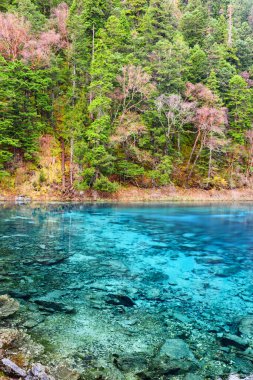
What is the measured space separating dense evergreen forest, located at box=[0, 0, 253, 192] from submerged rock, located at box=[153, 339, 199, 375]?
23528 millimetres

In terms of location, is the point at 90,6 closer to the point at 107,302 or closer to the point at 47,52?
the point at 47,52

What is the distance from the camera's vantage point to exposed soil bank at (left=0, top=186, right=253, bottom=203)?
89.7ft

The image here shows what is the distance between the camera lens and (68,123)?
107 ft

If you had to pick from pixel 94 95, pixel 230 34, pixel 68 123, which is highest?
pixel 230 34

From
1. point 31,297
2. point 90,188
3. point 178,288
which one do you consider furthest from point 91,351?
point 90,188

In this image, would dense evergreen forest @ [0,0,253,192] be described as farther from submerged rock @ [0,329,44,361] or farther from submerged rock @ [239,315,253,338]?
submerged rock @ [0,329,44,361]

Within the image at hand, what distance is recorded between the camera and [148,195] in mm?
31859

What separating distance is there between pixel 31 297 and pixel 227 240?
33.6 ft

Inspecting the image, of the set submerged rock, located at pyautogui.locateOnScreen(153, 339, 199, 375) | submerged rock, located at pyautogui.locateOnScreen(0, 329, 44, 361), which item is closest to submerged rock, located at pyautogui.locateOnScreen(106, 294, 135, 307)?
submerged rock, located at pyautogui.locateOnScreen(153, 339, 199, 375)

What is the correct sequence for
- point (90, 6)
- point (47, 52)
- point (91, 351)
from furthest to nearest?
point (90, 6) < point (47, 52) < point (91, 351)

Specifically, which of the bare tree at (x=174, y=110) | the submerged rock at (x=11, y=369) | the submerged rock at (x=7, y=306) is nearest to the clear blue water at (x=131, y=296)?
the submerged rock at (x=7, y=306)

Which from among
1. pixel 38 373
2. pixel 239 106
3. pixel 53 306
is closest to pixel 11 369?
pixel 38 373

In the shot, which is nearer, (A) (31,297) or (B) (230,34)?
(A) (31,297)

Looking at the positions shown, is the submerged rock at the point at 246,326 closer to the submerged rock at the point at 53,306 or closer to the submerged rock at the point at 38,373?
the submerged rock at the point at 53,306
